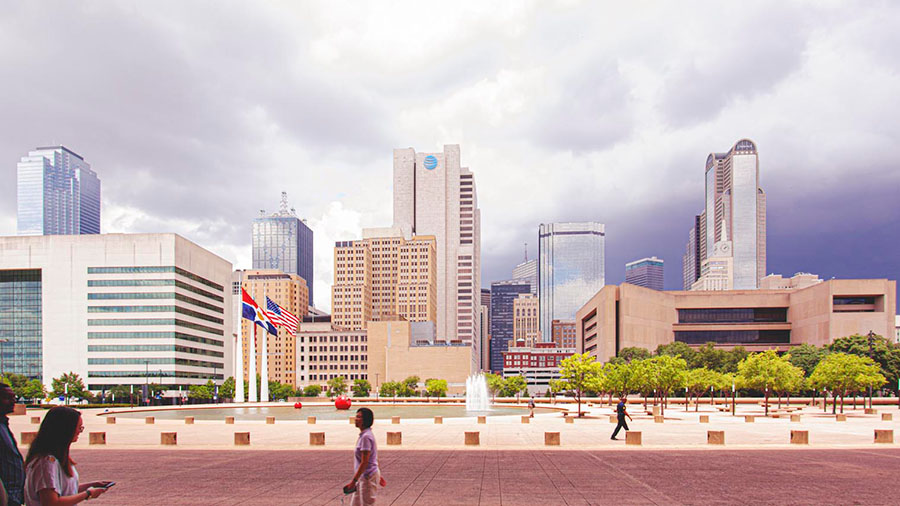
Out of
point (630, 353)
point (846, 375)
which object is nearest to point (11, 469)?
point (846, 375)

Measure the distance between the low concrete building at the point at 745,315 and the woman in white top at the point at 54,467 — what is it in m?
137

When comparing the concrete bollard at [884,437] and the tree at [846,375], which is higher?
the concrete bollard at [884,437]

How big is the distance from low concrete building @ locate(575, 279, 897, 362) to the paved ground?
117650 mm

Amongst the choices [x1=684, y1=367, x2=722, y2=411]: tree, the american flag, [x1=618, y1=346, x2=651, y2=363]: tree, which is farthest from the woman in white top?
[x1=618, y1=346, x2=651, y2=363]: tree

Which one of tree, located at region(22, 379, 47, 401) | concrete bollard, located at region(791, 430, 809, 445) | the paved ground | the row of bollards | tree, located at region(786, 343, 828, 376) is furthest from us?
tree, located at region(786, 343, 828, 376)

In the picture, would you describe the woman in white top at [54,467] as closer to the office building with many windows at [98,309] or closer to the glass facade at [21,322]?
the office building with many windows at [98,309]

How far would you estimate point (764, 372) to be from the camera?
2170 inches

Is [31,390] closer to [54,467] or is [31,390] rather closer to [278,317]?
[278,317]

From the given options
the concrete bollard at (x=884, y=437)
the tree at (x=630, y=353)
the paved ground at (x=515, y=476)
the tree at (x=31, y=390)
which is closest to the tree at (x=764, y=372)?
the concrete bollard at (x=884, y=437)

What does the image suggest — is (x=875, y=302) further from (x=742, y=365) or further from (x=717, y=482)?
(x=717, y=482)

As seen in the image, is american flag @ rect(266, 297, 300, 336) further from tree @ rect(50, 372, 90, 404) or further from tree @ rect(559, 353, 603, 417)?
tree @ rect(50, 372, 90, 404)

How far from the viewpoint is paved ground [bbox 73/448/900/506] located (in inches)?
639

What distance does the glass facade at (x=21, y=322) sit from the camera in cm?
12938

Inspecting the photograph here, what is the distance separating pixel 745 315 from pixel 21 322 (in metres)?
147
